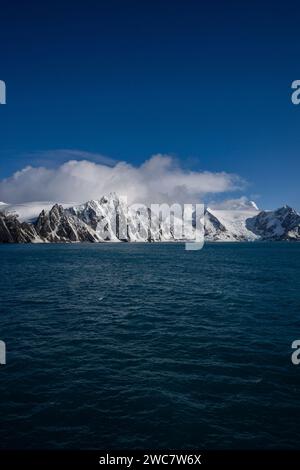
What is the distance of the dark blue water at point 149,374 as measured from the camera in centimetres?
1730

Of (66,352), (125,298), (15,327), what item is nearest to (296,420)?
(66,352)

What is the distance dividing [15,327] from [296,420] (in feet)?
92.7

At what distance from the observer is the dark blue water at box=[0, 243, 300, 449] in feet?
56.7

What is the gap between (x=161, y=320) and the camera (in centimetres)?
3897

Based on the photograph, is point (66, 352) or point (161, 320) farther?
point (161, 320)

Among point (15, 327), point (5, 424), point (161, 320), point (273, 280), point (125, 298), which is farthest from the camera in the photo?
point (273, 280)

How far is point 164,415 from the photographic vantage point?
18922 millimetres

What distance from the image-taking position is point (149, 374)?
953 inches
